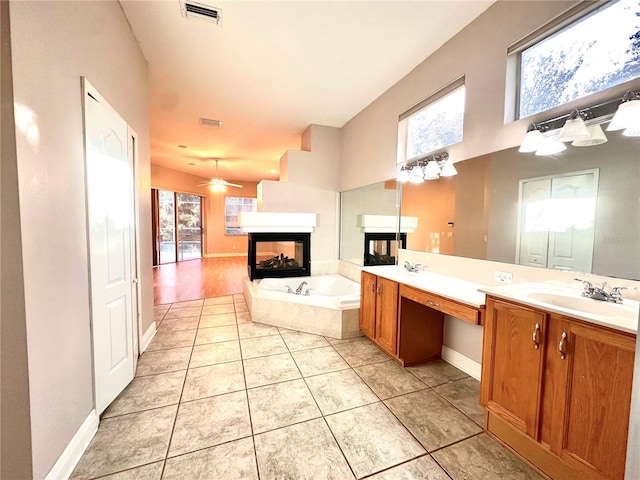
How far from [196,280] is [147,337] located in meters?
3.22

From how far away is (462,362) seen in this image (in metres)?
2.38

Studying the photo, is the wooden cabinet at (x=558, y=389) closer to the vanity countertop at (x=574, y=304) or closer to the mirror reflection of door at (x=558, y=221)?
the vanity countertop at (x=574, y=304)

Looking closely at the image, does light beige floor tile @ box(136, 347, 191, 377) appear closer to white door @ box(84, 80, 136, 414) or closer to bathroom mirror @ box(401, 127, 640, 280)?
white door @ box(84, 80, 136, 414)

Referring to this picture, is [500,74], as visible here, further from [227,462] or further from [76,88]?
[227,462]

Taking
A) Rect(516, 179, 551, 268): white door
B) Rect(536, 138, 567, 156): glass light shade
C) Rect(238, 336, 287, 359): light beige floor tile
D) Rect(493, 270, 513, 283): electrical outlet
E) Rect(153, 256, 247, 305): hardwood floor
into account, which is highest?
Rect(536, 138, 567, 156): glass light shade

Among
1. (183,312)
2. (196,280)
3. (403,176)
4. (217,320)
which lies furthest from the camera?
(196,280)

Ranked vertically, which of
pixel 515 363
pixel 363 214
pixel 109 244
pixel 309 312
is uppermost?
pixel 363 214

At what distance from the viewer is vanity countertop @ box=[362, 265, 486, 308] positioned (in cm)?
182

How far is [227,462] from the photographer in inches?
56.5

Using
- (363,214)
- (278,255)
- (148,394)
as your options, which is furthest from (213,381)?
(363,214)

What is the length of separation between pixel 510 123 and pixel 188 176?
28.0 ft

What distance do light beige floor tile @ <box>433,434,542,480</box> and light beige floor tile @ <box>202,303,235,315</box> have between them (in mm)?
3174

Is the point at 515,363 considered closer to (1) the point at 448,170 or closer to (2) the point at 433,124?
(1) the point at 448,170

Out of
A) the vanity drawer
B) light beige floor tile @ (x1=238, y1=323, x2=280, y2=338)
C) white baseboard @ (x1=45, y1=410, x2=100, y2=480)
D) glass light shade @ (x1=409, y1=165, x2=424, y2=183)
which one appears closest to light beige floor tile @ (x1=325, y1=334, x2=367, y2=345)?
light beige floor tile @ (x1=238, y1=323, x2=280, y2=338)
